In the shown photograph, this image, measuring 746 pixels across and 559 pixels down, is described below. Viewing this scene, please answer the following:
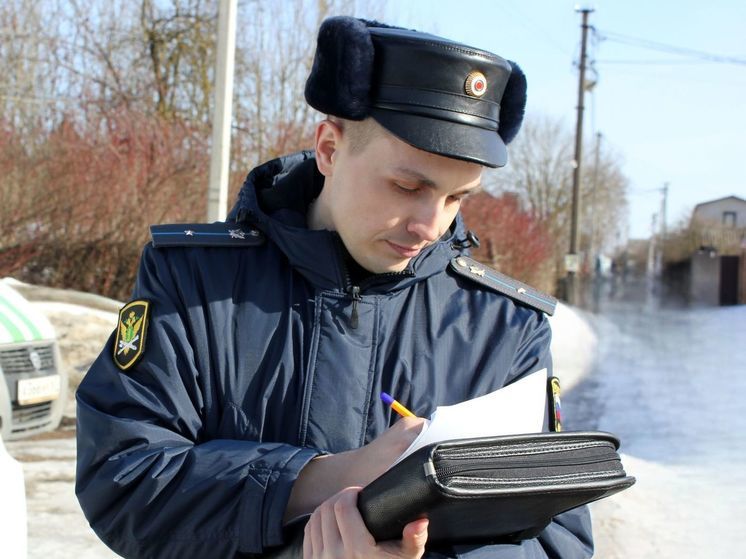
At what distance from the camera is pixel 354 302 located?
5.65 ft

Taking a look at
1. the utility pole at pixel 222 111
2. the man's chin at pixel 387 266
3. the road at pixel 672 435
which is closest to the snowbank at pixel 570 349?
the road at pixel 672 435

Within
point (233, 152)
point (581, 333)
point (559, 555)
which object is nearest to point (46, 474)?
point (559, 555)

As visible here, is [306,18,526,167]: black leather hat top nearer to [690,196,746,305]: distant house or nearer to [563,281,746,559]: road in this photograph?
[563,281,746,559]: road

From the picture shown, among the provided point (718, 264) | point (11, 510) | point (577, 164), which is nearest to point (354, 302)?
point (11, 510)

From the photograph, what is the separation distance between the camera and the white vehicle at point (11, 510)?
8.27ft

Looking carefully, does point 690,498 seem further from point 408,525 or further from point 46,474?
point 408,525

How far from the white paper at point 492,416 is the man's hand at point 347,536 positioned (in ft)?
0.34

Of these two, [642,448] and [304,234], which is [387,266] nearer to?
[304,234]

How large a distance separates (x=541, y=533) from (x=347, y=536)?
50 centimetres

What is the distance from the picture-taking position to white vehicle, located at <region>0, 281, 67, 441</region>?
5828mm

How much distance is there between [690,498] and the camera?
6.20 meters

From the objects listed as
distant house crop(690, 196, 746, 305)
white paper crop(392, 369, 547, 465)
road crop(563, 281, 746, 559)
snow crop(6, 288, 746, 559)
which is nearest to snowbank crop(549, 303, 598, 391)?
snow crop(6, 288, 746, 559)

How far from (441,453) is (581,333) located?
1778 centimetres

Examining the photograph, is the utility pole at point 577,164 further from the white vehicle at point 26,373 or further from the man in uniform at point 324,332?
the man in uniform at point 324,332
